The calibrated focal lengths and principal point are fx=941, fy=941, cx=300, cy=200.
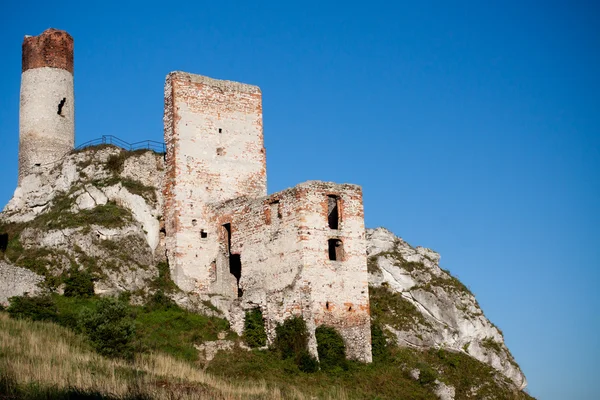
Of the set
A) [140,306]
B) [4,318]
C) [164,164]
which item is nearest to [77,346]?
[4,318]

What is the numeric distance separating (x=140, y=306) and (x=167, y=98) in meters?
9.47

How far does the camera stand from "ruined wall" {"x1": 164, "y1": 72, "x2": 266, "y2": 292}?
38969mm

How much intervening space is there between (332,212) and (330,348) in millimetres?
6285

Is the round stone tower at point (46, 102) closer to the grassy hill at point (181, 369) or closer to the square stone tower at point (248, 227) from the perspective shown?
the square stone tower at point (248, 227)

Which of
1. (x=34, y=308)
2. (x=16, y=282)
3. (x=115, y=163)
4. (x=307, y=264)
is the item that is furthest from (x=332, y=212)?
(x=16, y=282)

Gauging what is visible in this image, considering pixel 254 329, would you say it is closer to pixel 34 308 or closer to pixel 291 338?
pixel 291 338

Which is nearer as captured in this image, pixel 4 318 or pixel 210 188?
pixel 4 318

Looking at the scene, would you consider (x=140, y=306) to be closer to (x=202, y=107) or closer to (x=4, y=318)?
(x=4, y=318)

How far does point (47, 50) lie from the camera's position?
4275 cm

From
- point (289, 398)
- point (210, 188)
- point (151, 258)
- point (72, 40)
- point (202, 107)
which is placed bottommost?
point (289, 398)

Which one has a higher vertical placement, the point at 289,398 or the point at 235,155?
the point at 235,155

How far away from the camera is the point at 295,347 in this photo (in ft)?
111

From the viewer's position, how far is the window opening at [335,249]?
36281 millimetres

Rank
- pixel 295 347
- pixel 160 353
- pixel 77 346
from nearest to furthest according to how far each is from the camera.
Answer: pixel 77 346, pixel 160 353, pixel 295 347
